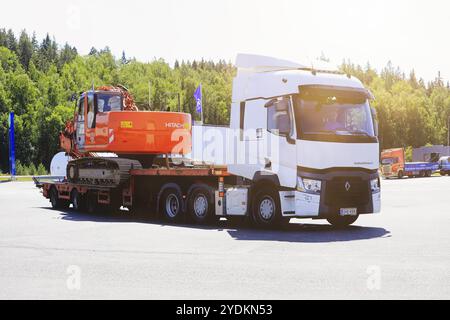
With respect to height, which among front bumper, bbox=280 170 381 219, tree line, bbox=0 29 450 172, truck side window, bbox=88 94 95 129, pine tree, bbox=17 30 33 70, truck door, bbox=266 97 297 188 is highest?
pine tree, bbox=17 30 33 70

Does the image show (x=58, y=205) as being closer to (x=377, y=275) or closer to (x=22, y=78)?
(x=377, y=275)

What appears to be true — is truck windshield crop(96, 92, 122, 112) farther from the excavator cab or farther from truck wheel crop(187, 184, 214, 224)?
truck wheel crop(187, 184, 214, 224)

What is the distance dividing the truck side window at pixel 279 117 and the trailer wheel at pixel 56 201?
10589 mm

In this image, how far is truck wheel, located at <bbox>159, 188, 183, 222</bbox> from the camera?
55.6ft

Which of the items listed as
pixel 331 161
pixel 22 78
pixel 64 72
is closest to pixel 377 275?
pixel 331 161

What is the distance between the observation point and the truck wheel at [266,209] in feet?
47.0

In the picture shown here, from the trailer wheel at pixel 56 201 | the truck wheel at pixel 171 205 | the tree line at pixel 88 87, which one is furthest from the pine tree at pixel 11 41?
the truck wheel at pixel 171 205

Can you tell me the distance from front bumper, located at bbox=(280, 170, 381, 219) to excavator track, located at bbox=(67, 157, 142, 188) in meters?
6.24

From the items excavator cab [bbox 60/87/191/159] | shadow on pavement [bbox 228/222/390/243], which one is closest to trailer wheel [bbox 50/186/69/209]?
excavator cab [bbox 60/87/191/159]

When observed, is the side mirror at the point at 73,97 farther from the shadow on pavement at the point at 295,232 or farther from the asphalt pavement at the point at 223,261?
the asphalt pavement at the point at 223,261

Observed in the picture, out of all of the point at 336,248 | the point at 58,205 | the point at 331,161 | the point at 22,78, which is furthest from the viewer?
the point at 22,78

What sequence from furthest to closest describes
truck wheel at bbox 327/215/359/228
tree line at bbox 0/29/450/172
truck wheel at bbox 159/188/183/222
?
tree line at bbox 0/29/450/172 → truck wheel at bbox 159/188/183/222 → truck wheel at bbox 327/215/359/228

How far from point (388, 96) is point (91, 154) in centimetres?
10345

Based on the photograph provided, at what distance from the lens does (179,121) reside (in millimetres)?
19562
